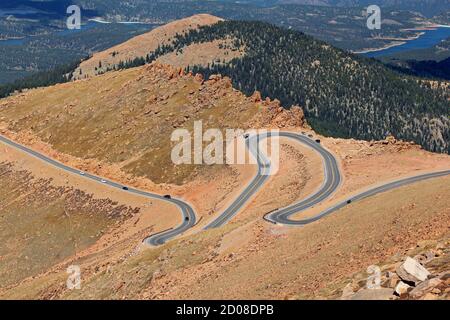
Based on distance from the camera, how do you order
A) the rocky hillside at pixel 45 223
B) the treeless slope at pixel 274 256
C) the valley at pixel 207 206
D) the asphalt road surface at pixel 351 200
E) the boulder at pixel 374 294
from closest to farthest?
the boulder at pixel 374 294 < the treeless slope at pixel 274 256 < the valley at pixel 207 206 < the asphalt road surface at pixel 351 200 < the rocky hillside at pixel 45 223

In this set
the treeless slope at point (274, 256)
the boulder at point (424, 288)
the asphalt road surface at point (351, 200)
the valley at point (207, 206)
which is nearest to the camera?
the boulder at point (424, 288)

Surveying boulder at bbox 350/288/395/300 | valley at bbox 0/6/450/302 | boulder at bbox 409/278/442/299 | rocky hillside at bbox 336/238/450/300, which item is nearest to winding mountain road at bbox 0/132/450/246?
valley at bbox 0/6/450/302

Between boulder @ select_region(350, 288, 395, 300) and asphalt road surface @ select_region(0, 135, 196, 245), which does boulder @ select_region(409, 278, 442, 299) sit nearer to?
boulder @ select_region(350, 288, 395, 300)

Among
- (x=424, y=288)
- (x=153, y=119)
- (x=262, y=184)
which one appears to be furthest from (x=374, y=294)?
(x=153, y=119)

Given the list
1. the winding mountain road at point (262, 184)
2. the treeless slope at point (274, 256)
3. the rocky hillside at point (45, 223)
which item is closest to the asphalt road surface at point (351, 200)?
the winding mountain road at point (262, 184)

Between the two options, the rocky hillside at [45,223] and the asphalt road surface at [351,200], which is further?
the rocky hillside at [45,223]

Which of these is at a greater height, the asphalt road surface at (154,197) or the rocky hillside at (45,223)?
the asphalt road surface at (154,197)

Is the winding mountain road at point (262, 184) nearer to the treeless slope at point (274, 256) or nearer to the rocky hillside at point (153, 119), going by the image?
the rocky hillside at point (153, 119)

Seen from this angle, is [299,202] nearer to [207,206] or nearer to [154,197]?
[207,206]

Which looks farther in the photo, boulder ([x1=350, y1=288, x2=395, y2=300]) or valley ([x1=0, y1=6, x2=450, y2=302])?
valley ([x1=0, y1=6, x2=450, y2=302])

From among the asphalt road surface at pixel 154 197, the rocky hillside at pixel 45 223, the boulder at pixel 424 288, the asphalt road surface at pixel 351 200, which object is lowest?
the rocky hillside at pixel 45 223
